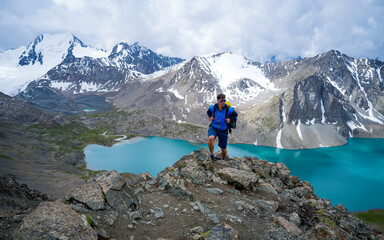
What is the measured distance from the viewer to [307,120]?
181 meters

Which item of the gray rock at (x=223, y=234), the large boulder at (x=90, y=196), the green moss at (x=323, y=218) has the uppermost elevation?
the green moss at (x=323, y=218)

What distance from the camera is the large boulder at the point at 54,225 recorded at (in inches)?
207

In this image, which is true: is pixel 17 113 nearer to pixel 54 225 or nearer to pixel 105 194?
pixel 105 194

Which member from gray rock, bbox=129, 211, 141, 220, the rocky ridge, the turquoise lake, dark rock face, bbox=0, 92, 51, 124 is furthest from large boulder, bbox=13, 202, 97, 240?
dark rock face, bbox=0, 92, 51, 124

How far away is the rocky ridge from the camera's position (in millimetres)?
6170

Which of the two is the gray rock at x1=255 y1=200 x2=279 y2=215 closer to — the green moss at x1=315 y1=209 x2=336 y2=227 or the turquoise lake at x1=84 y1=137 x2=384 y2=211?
the green moss at x1=315 y1=209 x2=336 y2=227

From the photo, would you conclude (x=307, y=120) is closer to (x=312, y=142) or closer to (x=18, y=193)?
(x=312, y=142)

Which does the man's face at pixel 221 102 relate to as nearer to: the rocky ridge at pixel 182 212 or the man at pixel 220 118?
the man at pixel 220 118

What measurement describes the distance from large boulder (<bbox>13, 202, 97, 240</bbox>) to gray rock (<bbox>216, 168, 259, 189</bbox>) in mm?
9300

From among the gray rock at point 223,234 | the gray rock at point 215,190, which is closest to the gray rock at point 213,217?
the gray rock at point 223,234

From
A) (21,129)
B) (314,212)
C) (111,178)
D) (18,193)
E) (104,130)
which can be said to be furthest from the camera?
(104,130)

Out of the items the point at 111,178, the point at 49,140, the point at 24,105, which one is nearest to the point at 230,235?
the point at 111,178

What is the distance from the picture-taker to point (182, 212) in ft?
30.5

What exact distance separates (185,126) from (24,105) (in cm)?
13034
